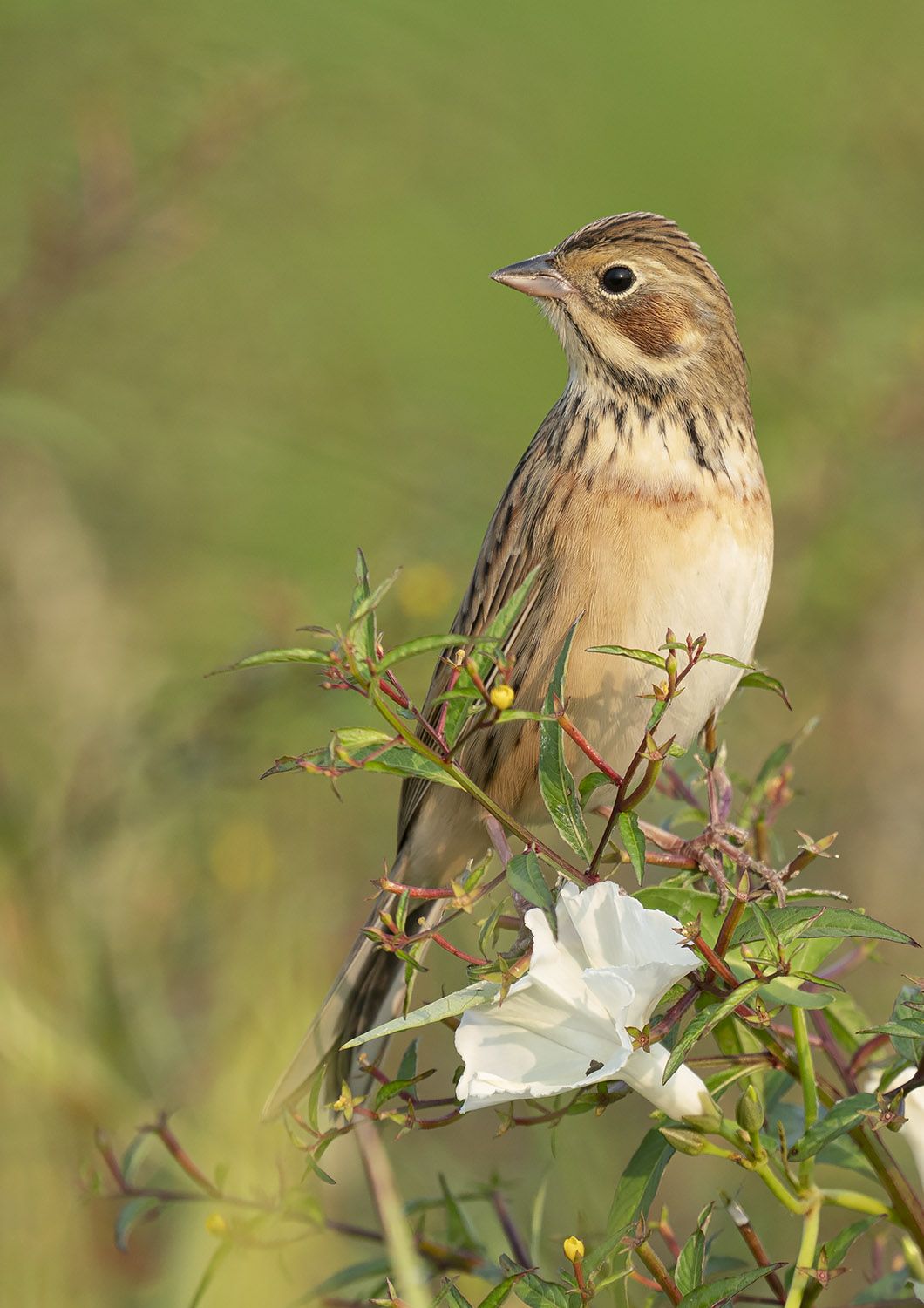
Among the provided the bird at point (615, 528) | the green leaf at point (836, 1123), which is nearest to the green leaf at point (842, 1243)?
the green leaf at point (836, 1123)

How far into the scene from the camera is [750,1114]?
1.50 metres

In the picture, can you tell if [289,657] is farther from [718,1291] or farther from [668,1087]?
[718,1291]

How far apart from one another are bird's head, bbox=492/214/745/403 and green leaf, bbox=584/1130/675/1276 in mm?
1797

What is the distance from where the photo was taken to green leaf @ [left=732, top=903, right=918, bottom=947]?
141 cm

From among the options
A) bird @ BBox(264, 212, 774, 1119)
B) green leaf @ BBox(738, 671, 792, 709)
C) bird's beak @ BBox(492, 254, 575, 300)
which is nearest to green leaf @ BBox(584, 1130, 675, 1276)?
green leaf @ BBox(738, 671, 792, 709)

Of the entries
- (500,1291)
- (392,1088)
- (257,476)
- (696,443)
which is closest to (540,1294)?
(500,1291)

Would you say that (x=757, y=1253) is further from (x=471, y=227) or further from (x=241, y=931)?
(x=471, y=227)

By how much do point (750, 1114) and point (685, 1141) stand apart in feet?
0.25

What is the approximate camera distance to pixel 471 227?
6.62 meters

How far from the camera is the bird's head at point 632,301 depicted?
3012 mm

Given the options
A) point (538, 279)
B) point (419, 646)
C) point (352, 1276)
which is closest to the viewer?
point (419, 646)

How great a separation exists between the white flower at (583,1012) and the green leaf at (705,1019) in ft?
0.27

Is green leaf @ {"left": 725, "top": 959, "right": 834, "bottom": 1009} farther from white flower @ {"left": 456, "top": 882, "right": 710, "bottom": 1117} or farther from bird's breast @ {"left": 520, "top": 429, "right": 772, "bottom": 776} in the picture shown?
bird's breast @ {"left": 520, "top": 429, "right": 772, "bottom": 776}

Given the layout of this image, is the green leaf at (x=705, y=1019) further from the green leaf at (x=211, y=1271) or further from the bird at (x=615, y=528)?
the bird at (x=615, y=528)
